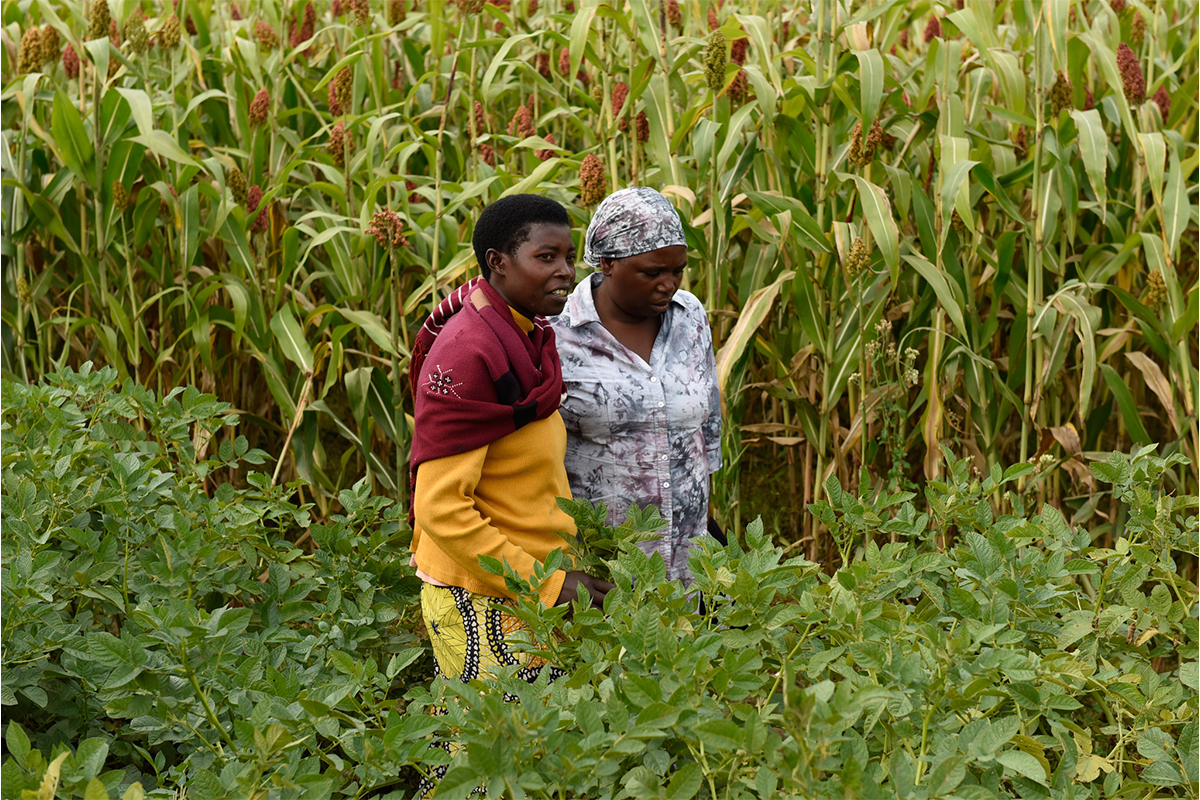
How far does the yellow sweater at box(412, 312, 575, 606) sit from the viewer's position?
1.78 m

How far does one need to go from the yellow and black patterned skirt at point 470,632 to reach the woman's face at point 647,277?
2.12 ft

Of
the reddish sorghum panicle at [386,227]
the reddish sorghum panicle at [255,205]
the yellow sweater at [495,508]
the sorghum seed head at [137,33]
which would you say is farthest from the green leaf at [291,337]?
the yellow sweater at [495,508]

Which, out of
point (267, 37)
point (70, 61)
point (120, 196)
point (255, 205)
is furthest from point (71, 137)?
point (267, 37)

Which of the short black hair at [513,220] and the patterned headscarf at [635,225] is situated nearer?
the short black hair at [513,220]

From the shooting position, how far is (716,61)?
2.78 meters

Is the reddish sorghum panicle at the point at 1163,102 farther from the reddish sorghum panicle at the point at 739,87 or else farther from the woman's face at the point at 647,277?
the woman's face at the point at 647,277

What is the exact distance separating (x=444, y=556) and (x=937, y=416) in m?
1.71

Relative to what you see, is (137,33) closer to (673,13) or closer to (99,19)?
(99,19)

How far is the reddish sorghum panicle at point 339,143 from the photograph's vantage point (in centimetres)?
314

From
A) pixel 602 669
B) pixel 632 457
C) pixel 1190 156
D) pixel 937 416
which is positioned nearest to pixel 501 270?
pixel 632 457

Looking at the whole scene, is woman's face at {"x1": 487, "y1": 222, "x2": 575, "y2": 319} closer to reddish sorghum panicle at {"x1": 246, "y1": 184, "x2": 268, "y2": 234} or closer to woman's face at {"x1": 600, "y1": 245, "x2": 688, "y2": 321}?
woman's face at {"x1": 600, "y1": 245, "x2": 688, "y2": 321}

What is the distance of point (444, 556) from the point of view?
191 cm

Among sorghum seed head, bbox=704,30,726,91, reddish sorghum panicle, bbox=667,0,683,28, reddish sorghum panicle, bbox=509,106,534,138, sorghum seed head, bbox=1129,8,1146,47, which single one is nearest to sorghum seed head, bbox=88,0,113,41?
reddish sorghum panicle, bbox=509,106,534,138

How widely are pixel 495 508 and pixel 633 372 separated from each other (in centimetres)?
42
